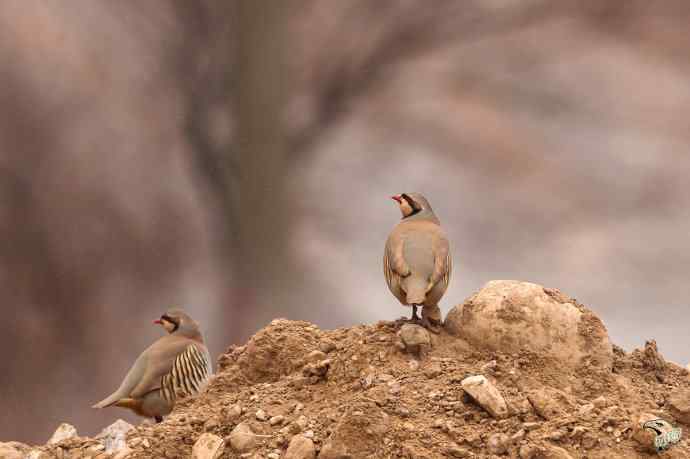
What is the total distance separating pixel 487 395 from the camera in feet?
9.60

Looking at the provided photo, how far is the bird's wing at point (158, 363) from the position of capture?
180 inches

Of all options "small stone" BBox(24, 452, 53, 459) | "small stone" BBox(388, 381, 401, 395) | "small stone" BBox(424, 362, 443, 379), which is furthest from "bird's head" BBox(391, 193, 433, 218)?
"small stone" BBox(24, 452, 53, 459)

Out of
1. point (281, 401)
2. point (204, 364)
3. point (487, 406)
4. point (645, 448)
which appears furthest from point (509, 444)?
point (204, 364)

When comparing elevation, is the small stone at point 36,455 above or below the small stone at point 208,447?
above

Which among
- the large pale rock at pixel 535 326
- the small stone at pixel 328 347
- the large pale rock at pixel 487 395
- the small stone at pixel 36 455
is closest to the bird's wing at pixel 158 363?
the small stone at pixel 36 455

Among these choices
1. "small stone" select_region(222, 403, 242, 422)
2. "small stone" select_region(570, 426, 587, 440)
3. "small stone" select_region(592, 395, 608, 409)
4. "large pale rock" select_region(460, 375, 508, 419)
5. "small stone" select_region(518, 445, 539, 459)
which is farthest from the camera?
"small stone" select_region(222, 403, 242, 422)

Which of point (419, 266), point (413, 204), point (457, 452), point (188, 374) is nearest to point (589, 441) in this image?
point (457, 452)

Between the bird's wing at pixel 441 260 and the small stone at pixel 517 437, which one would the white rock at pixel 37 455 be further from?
the small stone at pixel 517 437

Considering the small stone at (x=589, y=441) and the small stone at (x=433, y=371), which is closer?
the small stone at (x=589, y=441)

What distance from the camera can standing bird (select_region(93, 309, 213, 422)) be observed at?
4582mm

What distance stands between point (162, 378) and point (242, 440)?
1.82 m

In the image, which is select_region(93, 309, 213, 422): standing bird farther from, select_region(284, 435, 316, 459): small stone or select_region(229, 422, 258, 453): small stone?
select_region(284, 435, 316, 459): small stone

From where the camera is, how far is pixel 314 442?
2818 mm

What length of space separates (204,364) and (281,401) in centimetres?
167
